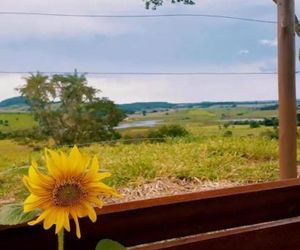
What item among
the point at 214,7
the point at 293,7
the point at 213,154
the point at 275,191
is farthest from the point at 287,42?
the point at 275,191

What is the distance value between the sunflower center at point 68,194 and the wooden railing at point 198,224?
0.13 meters

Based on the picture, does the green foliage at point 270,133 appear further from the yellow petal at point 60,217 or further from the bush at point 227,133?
the yellow petal at point 60,217

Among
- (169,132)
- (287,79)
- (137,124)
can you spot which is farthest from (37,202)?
(169,132)

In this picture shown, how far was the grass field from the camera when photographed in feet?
6.15

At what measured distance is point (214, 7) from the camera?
2.21 m

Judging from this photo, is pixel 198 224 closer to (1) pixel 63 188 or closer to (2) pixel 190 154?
(1) pixel 63 188

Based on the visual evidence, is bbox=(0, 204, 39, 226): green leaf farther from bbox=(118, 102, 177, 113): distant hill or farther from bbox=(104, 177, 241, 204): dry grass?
bbox=(104, 177, 241, 204): dry grass

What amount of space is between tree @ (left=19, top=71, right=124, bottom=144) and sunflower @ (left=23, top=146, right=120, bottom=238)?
133 cm

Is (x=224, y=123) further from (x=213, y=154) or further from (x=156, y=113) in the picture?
(x=213, y=154)

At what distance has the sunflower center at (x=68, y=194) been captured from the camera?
1.38 ft

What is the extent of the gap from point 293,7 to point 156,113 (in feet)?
2.61

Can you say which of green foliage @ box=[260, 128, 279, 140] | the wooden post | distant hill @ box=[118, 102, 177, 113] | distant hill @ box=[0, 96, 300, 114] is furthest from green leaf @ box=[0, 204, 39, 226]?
green foliage @ box=[260, 128, 279, 140]

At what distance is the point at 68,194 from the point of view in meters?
0.42

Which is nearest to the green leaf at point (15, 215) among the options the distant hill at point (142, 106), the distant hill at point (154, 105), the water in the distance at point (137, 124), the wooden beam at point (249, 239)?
the wooden beam at point (249, 239)
